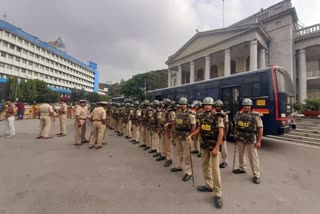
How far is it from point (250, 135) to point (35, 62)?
62.0 meters

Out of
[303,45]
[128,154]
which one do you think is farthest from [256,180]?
[303,45]

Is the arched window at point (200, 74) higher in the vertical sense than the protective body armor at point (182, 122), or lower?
higher

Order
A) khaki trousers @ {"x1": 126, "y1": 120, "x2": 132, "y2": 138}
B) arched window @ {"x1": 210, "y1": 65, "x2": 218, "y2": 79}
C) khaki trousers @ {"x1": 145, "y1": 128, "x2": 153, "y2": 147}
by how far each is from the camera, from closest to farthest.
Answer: khaki trousers @ {"x1": 145, "y1": 128, "x2": 153, "y2": 147}
khaki trousers @ {"x1": 126, "y1": 120, "x2": 132, "y2": 138}
arched window @ {"x1": 210, "y1": 65, "x2": 218, "y2": 79}

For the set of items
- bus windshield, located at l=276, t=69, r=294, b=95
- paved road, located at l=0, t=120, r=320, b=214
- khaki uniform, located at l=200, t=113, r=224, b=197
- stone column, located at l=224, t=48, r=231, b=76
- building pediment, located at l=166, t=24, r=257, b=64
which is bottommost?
paved road, located at l=0, t=120, r=320, b=214

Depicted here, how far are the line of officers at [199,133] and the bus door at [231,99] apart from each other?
3.16m

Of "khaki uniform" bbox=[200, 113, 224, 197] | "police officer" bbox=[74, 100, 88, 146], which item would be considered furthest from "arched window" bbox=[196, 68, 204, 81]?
"khaki uniform" bbox=[200, 113, 224, 197]

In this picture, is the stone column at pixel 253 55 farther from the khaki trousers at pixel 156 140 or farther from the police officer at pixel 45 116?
the police officer at pixel 45 116

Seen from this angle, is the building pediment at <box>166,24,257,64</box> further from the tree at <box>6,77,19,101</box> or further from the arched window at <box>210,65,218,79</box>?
the tree at <box>6,77,19,101</box>

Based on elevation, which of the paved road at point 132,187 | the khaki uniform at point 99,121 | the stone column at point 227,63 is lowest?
the paved road at point 132,187

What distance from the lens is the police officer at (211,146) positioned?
10.6 ft

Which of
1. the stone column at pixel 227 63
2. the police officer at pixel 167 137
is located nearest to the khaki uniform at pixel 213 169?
the police officer at pixel 167 137

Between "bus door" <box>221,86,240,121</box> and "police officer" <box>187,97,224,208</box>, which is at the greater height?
"bus door" <box>221,86,240,121</box>

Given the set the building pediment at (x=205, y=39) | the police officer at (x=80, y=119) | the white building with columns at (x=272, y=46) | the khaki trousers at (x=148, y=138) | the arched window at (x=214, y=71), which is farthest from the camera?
the arched window at (x=214, y=71)

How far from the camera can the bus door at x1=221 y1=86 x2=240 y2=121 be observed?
8.84 metres
